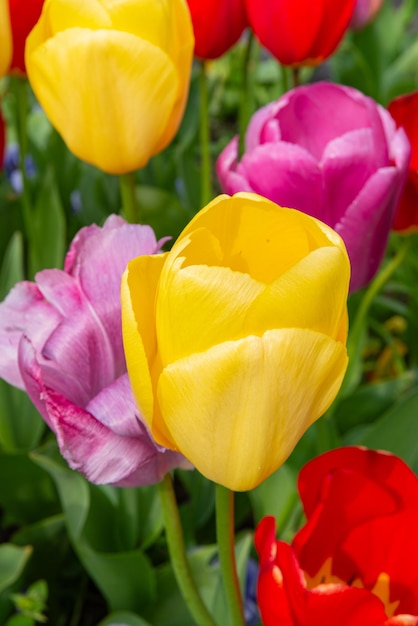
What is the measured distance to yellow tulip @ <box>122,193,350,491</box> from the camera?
0.39m

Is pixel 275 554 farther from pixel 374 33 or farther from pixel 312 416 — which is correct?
pixel 374 33

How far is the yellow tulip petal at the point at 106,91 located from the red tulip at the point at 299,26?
23 cm

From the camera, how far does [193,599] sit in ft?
1.94

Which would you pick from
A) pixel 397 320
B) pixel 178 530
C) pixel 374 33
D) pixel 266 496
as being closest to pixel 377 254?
pixel 178 530

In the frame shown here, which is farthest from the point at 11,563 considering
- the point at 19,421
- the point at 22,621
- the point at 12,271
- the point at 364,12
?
the point at 364,12

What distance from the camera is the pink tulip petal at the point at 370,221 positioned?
2.12 feet

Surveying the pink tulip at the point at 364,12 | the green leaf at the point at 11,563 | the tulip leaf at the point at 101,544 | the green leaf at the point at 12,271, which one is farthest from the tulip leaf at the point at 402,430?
the pink tulip at the point at 364,12

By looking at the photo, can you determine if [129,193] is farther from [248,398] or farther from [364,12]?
[364,12]

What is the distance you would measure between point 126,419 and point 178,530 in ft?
0.35

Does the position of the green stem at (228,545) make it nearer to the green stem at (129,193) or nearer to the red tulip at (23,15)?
the green stem at (129,193)

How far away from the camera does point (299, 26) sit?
0.87 meters

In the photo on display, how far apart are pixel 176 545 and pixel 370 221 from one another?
0.28m

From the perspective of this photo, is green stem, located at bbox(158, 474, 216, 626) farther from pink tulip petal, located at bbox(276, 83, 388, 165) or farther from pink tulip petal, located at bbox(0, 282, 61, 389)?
pink tulip petal, located at bbox(276, 83, 388, 165)

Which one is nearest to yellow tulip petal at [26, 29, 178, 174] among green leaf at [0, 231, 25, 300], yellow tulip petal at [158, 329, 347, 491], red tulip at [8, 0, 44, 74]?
red tulip at [8, 0, 44, 74]
